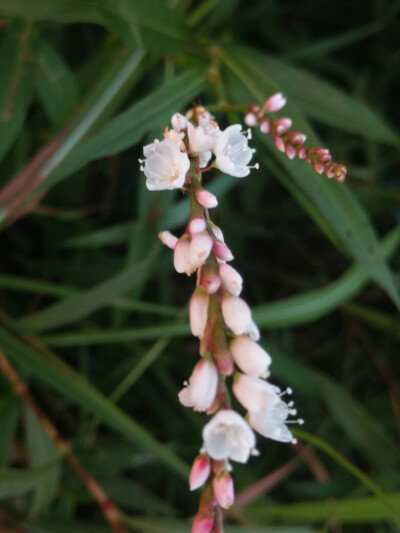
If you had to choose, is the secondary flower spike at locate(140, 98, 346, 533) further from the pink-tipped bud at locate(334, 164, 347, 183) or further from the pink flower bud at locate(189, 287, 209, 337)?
the pink-tipped bud at locate(334, 164, 347, 183)

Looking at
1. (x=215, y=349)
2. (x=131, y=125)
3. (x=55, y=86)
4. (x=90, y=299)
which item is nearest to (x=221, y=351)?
(x=215, y=349)

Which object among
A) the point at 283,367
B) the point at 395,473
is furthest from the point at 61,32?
the point at 395,473

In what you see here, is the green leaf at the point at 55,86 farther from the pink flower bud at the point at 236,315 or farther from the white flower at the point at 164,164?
the pink flower bud at the point at 236,315

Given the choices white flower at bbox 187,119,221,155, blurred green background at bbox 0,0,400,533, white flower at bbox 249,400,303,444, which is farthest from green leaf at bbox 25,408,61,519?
white flower at bbox 187,119,221,155

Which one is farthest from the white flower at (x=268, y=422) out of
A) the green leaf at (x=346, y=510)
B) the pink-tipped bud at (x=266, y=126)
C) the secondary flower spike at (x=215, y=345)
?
the green leaf at (x=346, y=510)

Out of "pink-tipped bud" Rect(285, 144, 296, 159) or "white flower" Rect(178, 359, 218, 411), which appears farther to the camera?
"pink-tipped bud" Rect(285, 144, 296, 159)

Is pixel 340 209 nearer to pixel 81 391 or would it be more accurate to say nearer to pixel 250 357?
pixel 250 357
